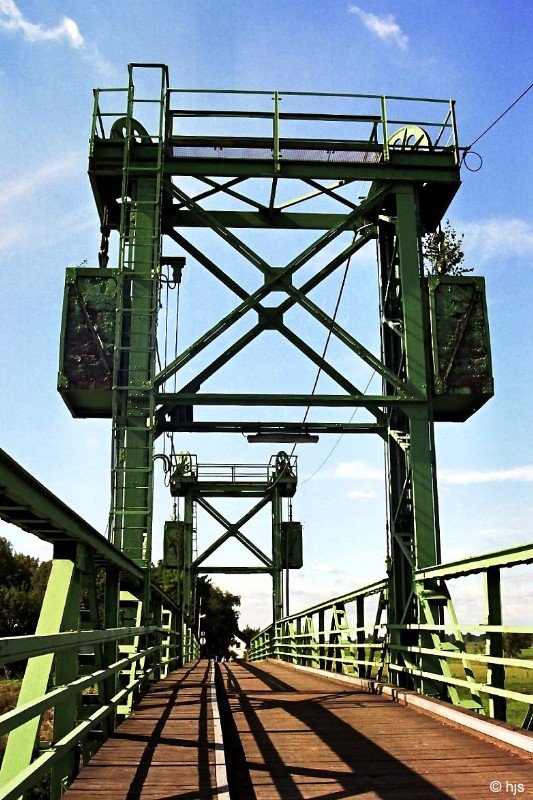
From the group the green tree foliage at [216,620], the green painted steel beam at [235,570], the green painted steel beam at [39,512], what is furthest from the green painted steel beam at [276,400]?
the green tree foliage at [216,620]

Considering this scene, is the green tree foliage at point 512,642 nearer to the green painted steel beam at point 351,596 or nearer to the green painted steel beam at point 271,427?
the green painted steel beam at point 351,596

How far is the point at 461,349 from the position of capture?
13.9 m

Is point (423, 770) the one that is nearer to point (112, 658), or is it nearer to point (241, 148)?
point (112, 658)

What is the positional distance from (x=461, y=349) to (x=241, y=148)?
16.6ft

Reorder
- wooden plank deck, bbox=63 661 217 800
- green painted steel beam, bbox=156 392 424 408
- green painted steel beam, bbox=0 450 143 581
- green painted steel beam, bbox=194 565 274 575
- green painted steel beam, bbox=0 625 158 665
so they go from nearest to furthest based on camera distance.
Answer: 1. green painted steel beam, bbox=0 625 158 665
2. green painted steel beam, bbox=0 450 143 581
3. wooden plank deck, bbox=63 661 217 800
4. green painted steel beam, bbox=156 392 424 408
5. green painted steel beam, bbox=194 565 274 575

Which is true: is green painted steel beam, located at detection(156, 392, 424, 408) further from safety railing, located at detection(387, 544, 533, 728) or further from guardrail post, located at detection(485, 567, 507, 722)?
guardrail post, located at detection(485, 567, 507, 722)

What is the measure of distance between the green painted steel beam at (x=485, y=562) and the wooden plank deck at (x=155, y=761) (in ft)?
9.00

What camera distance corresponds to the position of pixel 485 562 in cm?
738

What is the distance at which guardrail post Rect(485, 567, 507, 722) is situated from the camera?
6.97 metres

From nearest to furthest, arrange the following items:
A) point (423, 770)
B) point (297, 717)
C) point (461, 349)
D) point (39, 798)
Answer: point (423, 770) → point (297, 717) → point (461, 349) → point (39, 798)

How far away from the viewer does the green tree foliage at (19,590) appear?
59.3 m

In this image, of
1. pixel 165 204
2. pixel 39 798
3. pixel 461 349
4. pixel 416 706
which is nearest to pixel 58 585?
pixel 416 706

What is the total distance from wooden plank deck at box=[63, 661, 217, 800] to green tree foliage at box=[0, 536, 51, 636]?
171 feet

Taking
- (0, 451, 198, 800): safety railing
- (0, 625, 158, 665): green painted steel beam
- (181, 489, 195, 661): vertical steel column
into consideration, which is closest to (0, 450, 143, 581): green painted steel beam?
(0, 451, 198, 800): safety railing
